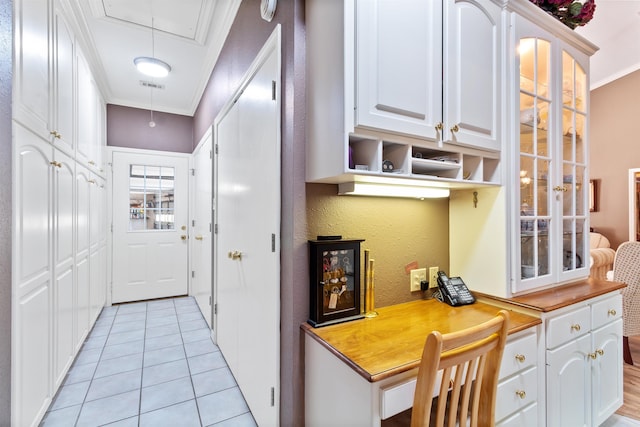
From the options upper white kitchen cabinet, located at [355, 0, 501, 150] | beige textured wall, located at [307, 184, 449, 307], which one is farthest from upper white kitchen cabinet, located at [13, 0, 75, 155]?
upper white kitchen cabinet, located at [355, 0, 501, 150]

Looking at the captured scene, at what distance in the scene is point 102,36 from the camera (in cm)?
257

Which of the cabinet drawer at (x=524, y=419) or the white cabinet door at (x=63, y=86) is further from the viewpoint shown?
the white cabinet door at (x=63, y=86)

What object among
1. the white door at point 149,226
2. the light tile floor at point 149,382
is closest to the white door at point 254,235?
the light tile floor at point 149,382

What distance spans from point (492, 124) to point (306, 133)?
3.22ft

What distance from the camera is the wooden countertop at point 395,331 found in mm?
970

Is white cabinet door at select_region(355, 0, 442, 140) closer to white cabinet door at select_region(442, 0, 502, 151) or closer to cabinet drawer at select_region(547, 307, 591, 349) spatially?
A: white cabinet door at select_region(442, 0, 502, 151)

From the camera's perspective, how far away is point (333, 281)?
4.31 feet

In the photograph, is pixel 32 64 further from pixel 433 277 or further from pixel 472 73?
pixel 433 277

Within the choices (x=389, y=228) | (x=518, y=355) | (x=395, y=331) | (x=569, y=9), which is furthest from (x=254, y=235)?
(x=569, y=9)

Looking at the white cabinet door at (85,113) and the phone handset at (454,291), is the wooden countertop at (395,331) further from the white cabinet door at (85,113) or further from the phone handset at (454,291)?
the white cabinet door at (85,113)

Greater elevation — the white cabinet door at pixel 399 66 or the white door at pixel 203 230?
the white cabinet door at pixel 399 66

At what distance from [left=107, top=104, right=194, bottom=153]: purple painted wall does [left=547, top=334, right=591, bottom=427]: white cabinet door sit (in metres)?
4.62

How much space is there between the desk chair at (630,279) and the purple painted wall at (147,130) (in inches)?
198

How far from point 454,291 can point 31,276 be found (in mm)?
2259
